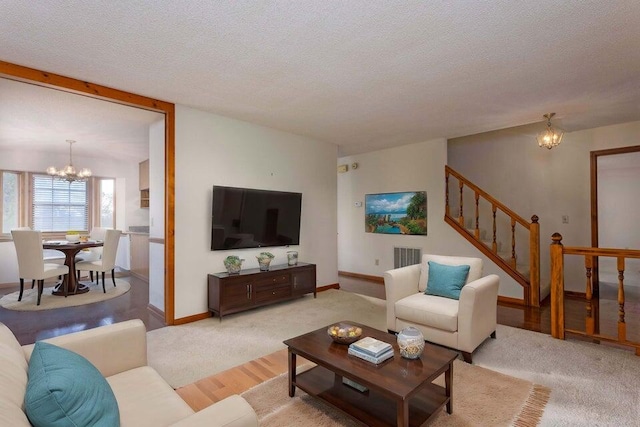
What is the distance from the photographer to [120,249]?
682cm

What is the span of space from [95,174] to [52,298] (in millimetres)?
2851

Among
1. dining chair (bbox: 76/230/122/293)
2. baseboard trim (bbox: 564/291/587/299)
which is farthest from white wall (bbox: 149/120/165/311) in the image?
baseboard trim (bbox: 564/291/587/299)

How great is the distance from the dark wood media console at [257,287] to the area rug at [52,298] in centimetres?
219

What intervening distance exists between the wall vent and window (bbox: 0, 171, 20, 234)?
6.91 metres

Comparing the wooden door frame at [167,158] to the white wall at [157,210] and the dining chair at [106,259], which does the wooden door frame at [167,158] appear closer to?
the white wall at [157,210]

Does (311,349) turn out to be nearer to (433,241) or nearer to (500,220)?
(433,241)

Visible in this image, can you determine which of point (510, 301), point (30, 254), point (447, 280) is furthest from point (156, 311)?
point (510, 301)

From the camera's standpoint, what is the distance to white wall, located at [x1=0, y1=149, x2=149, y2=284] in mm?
5453

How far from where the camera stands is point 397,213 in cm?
590

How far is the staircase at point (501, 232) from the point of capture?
4.45 m

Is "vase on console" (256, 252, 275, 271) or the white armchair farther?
"vase on console" (256, 252, 275, 271)

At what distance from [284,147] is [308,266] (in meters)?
1.82

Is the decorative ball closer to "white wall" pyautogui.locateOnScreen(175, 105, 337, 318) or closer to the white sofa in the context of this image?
the white sofa

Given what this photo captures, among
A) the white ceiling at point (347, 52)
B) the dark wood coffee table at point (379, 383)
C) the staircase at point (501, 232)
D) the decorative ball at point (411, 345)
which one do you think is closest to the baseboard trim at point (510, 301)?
the staircase at point (501, 232)
